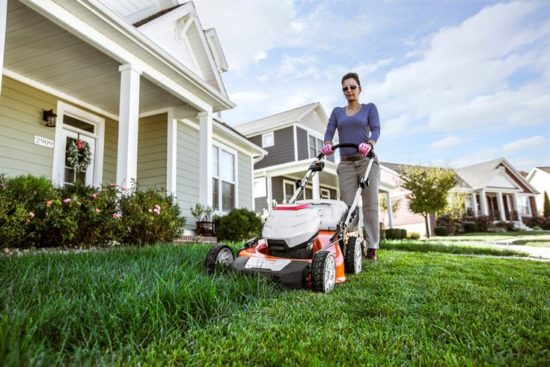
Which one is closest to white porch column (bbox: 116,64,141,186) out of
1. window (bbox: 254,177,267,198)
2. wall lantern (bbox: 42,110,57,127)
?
wall lantern (bbox: 42,110,57,127)

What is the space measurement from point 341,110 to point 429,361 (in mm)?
3739

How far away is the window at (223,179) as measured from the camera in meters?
11.5

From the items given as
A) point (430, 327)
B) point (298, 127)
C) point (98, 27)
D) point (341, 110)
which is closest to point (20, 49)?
point (98, 27)

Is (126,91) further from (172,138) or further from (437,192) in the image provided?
(437,192)

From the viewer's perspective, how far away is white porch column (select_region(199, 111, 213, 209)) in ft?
28.1

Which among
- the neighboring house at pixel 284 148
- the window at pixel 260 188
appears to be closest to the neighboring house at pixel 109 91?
the neighboring house at pixel 284 148

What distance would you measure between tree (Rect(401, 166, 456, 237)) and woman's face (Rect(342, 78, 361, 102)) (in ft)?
60.6

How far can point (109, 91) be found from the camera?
806 cm

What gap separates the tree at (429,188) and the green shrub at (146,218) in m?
18.0

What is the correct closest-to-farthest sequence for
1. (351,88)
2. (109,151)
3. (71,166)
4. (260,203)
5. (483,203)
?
(351,88) < (71,166) < (109,151) < (260,203) < (483,203)

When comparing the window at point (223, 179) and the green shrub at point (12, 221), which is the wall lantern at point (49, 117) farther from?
the window at point (223, 179)

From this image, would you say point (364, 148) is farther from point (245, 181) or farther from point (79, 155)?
point (245, 181)

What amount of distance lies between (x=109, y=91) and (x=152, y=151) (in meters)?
2.02

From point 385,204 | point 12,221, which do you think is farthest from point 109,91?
point 385,204
